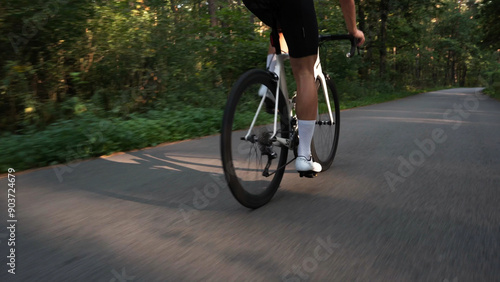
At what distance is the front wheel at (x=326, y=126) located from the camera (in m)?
3.57

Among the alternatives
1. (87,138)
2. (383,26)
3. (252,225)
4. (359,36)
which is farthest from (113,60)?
(383,26)

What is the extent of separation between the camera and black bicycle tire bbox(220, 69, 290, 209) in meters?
2.39

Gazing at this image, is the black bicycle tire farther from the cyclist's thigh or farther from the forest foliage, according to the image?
the forest foliage

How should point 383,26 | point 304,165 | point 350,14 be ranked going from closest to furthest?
point 304,165, point 350,14, point 383,26

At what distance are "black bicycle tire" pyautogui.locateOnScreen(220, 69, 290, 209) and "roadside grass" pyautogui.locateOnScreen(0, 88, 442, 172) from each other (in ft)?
7.92

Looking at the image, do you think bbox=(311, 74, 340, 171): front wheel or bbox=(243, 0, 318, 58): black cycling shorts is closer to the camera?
bbox=(243, 0, 318, 58): black cycling shorts

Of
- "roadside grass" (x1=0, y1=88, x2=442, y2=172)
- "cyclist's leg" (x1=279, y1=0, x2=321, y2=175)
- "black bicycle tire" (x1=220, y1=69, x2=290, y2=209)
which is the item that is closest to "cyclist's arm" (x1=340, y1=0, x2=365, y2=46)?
"cyclist's leg" (x1=279, y1=0, x2=321, y2=175)

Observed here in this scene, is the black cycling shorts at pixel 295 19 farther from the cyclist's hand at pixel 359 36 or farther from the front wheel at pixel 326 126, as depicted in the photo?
the front wheel at pixel 326 126

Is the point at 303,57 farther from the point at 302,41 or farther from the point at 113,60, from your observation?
the point at 113,60

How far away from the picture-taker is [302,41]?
8.96ft

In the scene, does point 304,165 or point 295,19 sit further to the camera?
point 304,165

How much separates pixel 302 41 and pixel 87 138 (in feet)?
9.71

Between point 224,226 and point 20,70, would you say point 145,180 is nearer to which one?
point 224,226

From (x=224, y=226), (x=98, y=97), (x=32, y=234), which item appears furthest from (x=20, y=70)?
(x=224, y=226)
